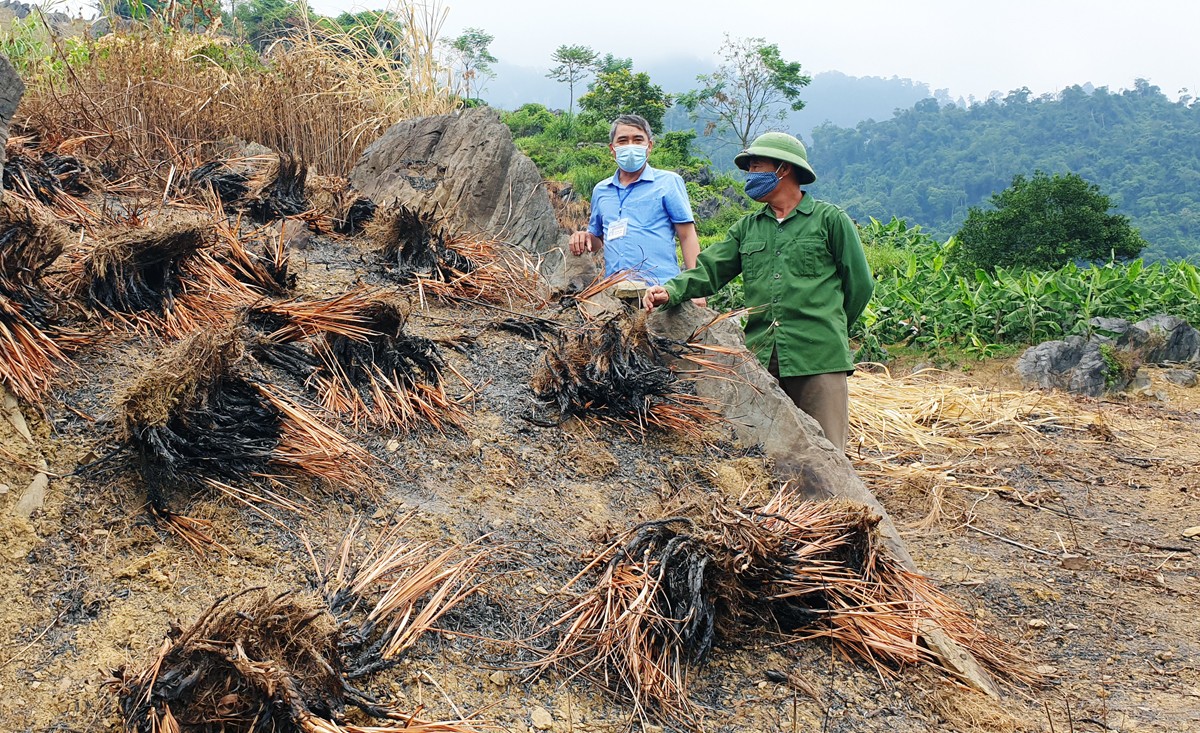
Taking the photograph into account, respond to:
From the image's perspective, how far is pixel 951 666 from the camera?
8.98ft

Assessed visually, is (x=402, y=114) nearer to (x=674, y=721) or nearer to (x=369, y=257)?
(x=369, y=257)

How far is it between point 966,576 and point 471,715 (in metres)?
2.67

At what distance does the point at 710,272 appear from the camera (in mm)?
4016

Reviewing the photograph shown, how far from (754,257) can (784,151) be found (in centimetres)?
45

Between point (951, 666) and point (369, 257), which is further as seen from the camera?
point (369, 257)

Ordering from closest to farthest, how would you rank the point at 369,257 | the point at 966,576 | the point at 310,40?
the point at 966,576, the point at 369,257, the point at 310,40

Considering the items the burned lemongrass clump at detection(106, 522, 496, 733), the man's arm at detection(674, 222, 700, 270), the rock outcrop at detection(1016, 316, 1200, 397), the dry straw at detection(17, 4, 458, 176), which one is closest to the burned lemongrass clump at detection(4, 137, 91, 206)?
the dry straw at detection(17, 4, 458, 176)

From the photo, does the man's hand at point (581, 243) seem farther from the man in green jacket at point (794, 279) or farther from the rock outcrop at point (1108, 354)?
the rock outcrop at point (1108, 354)

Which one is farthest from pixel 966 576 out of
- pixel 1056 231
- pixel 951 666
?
pixel 1056 231

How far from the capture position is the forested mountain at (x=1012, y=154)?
64812 mm

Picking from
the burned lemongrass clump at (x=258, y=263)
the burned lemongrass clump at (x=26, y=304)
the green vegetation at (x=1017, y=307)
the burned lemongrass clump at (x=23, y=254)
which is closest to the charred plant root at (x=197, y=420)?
the burned lemongrass clump at (x=26, y=304)

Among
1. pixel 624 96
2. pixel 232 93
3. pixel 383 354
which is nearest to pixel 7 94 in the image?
pixel 383 354

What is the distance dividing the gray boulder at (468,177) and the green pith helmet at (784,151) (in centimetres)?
260

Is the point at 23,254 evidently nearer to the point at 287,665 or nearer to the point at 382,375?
the point at 382,375
